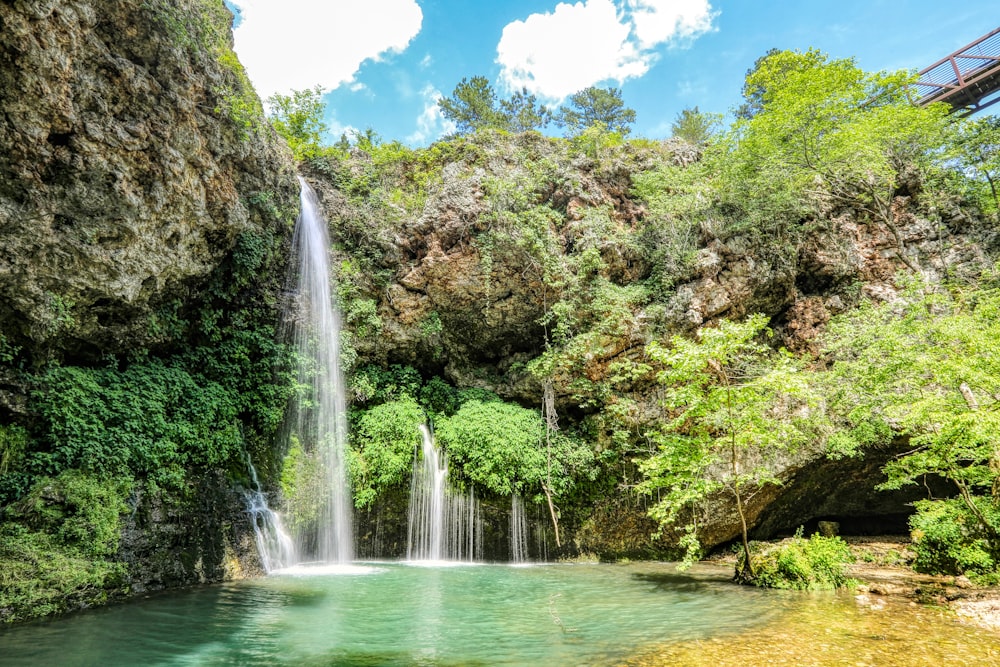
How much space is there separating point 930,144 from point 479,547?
20.2 metres

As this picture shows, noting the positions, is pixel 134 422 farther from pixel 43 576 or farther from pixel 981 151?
pixel 981 151

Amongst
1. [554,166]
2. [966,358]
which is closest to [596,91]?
[554,166]

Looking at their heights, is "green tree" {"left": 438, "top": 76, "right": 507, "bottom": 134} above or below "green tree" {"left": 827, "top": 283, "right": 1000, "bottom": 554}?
above

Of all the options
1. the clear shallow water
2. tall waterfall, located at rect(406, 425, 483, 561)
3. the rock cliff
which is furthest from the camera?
tall waterfall, located at rect(406, 425, 483, 561)

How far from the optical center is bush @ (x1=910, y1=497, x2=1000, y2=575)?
8.50 m

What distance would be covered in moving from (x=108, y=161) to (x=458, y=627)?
10.5 m

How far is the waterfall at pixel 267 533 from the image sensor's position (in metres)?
11.4

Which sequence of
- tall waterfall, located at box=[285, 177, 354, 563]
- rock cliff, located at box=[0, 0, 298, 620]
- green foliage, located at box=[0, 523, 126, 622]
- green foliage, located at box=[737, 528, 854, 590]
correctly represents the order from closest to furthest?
green foliage, located at box=[0, 523, 126, 622], rock cliff, located at box=[0, 0, 298, 620], green foliage, located at box=[737, 528, 854, 590], tall waterfall, located at box=[285, 177, 354, 563]

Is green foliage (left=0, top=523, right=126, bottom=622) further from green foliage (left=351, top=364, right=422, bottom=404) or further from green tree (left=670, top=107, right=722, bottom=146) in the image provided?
green tree (left=670, top=107, right=722, bottom=146)

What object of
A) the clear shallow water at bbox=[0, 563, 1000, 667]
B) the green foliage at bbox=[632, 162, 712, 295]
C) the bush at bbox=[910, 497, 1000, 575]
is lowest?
the clear shallow water at bbox=[0, 563, 1000, 667]

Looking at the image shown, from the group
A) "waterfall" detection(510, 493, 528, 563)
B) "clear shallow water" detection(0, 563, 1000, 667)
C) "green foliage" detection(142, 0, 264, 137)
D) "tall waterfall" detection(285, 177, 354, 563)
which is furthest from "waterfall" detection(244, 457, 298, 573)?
"green foliage" detection(142, 0, 264, 137)

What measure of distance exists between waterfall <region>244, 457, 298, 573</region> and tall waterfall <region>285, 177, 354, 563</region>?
0.73 meters

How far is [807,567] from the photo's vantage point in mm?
8820

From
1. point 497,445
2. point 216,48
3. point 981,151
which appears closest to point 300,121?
point 216,48
